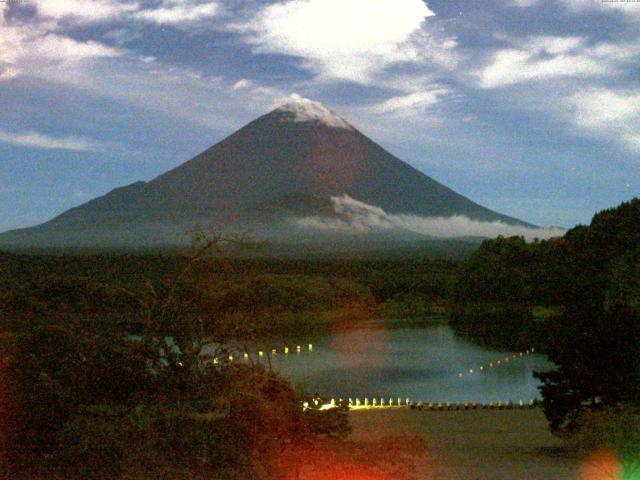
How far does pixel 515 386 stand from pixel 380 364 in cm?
512

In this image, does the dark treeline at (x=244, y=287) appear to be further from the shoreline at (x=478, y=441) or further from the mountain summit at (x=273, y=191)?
the mountain summit at (x=273, y=191)

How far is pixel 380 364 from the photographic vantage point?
1013 inches

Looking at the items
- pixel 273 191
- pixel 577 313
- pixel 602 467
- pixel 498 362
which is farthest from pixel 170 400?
pixel 273 191

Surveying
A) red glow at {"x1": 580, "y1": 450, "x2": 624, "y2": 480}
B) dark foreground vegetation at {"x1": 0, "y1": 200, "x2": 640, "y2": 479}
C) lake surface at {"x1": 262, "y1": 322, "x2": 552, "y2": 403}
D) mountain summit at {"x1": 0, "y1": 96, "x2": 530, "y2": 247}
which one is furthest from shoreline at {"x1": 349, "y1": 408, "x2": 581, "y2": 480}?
mountain summit at {"x1": 0, "y1": 96, "x2": 530, "y2": 247}

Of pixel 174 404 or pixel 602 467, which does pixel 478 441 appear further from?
pixel 174 404

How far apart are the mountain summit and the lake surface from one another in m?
56.5

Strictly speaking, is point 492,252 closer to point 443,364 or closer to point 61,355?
point 443,364

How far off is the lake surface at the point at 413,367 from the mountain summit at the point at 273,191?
56.5 meters

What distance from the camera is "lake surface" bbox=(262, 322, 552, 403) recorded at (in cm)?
2023

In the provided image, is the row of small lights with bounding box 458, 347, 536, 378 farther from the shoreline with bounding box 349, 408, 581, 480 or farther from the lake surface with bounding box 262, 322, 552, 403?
the shoreline with bounding box 349, 408, 581, 480

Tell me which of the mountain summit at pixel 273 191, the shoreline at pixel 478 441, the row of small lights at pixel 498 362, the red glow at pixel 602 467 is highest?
the mountain summit at pixel 273 191

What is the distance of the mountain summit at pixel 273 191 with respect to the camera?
9325 centimetres

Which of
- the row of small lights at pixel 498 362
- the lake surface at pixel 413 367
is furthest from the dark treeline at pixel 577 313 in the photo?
the lake surface at pixel 413 367

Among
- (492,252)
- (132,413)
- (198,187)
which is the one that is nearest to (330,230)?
(198,187)
